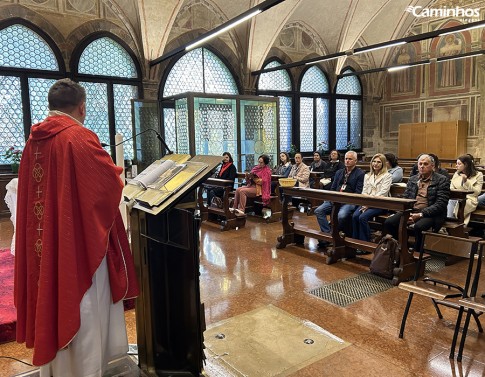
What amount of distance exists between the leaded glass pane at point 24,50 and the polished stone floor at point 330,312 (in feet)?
20.3

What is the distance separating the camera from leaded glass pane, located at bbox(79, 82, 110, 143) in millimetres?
9883

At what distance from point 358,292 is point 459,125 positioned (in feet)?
36.8

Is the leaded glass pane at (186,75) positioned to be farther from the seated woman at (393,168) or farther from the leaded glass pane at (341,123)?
the seated woman at (393,168)

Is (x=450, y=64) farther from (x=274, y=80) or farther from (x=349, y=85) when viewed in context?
(x=274, y=80)

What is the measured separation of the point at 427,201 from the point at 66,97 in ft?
14.5

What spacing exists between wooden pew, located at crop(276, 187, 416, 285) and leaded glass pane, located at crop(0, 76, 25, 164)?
6460 mm

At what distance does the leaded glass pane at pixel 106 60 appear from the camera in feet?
32.2

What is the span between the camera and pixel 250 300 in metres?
3.97

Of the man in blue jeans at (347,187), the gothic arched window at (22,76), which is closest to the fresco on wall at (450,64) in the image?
the man in blue jeans at (347,187)

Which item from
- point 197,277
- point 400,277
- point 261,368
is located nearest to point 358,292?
point 400,277

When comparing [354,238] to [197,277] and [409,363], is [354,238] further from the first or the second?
[197,277]

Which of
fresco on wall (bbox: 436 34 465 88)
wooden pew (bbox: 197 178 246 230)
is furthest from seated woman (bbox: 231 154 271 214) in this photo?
fresco on wall (bbox: 436 34 465 88)

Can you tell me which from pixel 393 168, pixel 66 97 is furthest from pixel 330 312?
pixel 393 168

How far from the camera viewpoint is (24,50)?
29.5ft
